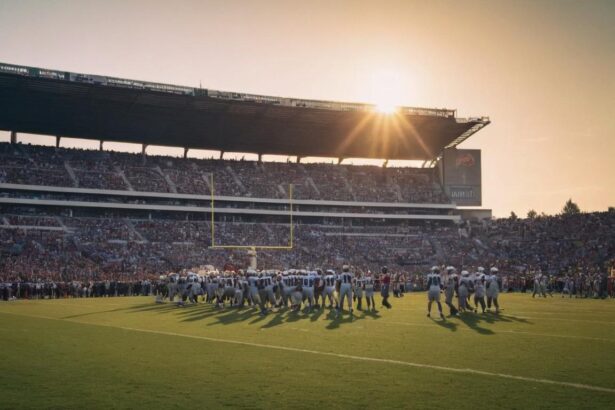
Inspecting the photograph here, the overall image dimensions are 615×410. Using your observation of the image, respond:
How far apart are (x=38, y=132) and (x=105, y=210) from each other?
8.82m

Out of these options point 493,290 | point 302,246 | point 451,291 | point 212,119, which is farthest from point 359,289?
point 212,119

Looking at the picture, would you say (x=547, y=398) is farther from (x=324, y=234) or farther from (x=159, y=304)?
(x=324, y=234)

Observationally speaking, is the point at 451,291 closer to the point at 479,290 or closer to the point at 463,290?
the point at 463,290

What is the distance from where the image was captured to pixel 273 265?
172 feet

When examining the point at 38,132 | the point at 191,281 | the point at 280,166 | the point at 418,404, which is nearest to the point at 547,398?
the point at 418,404

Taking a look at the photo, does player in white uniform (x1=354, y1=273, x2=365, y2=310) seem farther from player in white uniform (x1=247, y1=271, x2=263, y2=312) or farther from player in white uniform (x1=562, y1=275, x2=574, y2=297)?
player in white uniform (x1=562, y1=275, x2=574, y2=297)

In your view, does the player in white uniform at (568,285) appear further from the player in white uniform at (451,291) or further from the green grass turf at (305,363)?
the green grass turf at (305,363)

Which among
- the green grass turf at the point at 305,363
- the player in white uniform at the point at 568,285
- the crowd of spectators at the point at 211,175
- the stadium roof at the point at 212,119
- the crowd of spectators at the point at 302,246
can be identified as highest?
the stadium roof at the point at 212,119

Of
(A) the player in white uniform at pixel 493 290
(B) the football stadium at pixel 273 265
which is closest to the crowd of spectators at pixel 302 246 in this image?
(B) the football stadium at pixel 273 265

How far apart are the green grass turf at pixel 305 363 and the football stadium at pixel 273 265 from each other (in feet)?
0.23

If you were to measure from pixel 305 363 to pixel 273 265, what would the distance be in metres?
41.3

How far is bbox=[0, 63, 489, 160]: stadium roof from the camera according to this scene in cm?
4928

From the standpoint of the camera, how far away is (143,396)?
27.8 ft

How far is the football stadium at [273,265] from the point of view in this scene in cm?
960
